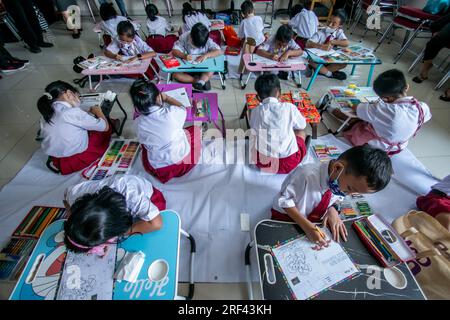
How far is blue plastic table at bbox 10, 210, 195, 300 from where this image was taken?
1078 millimetres

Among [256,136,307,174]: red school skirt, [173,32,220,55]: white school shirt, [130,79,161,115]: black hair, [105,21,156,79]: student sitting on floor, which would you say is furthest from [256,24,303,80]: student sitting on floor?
[130,79,161,115]: black hair

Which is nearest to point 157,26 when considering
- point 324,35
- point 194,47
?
point 194,47

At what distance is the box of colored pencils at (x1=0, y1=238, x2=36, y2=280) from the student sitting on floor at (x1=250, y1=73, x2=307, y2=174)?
2091 mm

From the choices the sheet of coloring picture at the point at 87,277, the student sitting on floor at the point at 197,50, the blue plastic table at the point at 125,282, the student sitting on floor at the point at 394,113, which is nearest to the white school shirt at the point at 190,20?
the student sitting on floor at the point at 197,50

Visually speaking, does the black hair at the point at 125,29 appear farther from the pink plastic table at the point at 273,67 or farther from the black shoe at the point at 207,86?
the pink plastic table at the point at 273,67

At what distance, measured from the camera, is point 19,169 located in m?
2.40

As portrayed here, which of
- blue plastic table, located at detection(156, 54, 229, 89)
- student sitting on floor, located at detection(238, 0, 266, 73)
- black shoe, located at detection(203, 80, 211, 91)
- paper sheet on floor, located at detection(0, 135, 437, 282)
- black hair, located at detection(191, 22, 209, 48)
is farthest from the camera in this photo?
student sitting on floor, located at detection(238, 0, 266, 73)

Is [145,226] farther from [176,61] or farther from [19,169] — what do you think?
[176,61]

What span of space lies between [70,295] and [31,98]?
3.58 meters

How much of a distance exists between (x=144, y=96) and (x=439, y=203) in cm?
251

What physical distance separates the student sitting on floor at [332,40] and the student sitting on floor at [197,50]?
162 centimetres

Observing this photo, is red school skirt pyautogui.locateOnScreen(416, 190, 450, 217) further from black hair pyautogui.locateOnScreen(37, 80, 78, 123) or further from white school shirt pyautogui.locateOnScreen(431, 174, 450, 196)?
black hair pyautogui.locateOnScreen(37, 80, 78, 123)

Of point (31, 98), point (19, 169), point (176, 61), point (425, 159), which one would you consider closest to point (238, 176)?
point (176, 61)

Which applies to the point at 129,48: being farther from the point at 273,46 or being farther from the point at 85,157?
the point at 273,46
